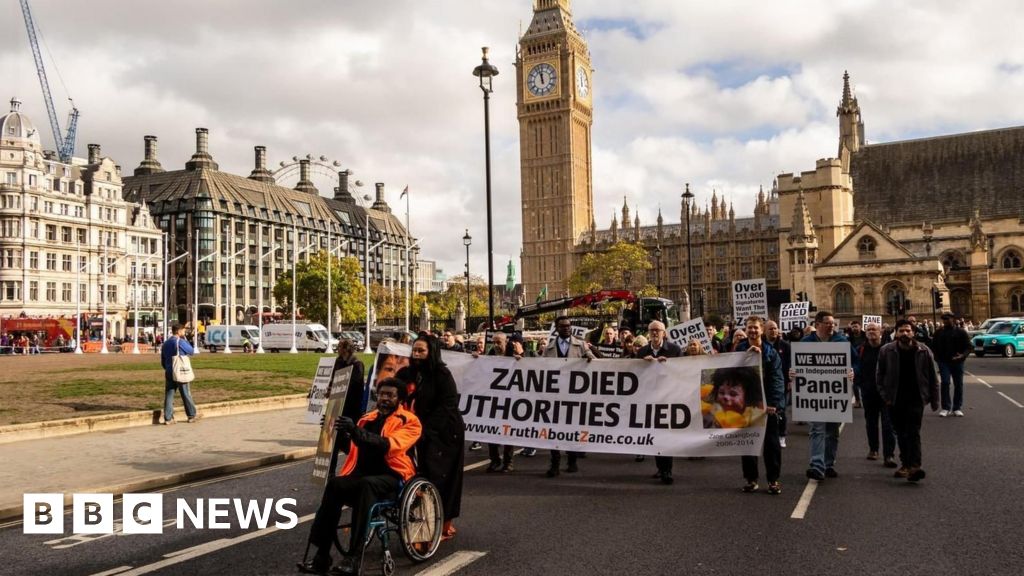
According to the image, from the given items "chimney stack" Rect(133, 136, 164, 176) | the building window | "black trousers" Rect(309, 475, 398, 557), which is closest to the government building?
the building window

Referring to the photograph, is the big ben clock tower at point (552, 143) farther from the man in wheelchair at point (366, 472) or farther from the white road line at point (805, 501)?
the man in wheelchair at point (366, 472)

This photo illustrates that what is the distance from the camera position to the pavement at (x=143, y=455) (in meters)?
10.2

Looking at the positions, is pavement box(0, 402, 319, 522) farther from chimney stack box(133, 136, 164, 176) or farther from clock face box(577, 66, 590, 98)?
clock face box(577, 66, 590, 98)

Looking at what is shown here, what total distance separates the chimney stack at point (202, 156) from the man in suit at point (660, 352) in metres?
102

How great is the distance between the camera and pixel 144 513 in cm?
905

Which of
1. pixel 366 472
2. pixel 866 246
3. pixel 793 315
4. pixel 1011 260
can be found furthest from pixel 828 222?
pixel 366 472

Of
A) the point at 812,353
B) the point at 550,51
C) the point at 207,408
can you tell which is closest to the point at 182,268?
the point at 550,51

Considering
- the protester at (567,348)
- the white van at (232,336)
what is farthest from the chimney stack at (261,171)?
the protester at (567,348)

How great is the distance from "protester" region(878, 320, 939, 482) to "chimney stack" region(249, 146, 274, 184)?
118 metres

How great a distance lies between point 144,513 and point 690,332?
39.4ft

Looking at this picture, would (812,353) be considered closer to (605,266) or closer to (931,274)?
(931,274)

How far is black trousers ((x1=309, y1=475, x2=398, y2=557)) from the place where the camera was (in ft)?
20.0

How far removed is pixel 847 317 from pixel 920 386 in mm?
68572

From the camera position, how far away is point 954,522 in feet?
26.2
